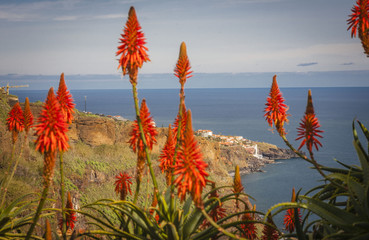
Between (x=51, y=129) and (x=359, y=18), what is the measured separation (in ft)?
11.4

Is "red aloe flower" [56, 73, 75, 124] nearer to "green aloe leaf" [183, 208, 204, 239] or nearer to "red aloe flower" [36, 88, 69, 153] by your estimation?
"red aloe flower" [36, 88, 69, 153]

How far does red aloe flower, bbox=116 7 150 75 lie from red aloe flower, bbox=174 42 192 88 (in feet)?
1.21

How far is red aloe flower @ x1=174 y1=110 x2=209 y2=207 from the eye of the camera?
2789 millimetres

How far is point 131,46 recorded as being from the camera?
131 inches

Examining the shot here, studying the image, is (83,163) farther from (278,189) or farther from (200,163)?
(278,189)

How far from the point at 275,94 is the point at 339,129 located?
12696cm

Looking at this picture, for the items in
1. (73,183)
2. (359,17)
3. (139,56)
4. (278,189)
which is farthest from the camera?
(278,189)

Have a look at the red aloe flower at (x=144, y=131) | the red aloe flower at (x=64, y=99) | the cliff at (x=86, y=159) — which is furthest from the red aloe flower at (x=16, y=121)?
the cliff at (x=86, y=159)

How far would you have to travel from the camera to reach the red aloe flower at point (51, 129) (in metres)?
3.12

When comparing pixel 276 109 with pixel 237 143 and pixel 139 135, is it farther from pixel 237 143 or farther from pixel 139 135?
pixel 237 143

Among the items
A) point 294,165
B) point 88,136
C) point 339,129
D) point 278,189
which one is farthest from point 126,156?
point 339,129

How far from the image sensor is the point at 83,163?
32594 mm

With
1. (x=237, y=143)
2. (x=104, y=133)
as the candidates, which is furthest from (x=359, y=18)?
(x=237, y=143)

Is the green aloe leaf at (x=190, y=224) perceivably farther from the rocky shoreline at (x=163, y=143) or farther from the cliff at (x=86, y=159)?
the rocky shoreline at (x=163, y=143)
